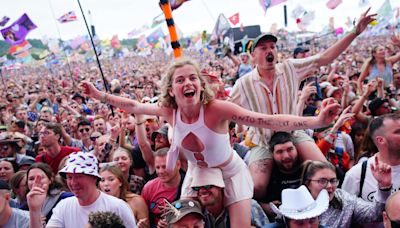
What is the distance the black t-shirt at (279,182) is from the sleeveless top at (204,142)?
81 cm

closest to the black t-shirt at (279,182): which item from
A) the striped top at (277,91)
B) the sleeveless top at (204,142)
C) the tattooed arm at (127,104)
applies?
the striped top at (277,91)

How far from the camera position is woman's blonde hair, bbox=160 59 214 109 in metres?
3.25

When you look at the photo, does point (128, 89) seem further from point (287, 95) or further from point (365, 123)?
point (287, 95)

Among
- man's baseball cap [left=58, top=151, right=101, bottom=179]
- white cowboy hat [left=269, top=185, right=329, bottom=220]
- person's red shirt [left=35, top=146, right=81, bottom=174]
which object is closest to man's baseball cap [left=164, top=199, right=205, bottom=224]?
white cowboy hat [left=269, top=185, right=329, bottom=220]

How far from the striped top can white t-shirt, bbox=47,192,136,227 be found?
149 centimetres

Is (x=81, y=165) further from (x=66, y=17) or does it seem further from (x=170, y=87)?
(x=66, y=17)

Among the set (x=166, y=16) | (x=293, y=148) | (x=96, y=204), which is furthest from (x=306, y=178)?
(x=166, y=16)

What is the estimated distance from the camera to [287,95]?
4.02 meters

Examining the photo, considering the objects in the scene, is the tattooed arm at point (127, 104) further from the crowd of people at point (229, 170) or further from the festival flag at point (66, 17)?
the festival flag at point (66, 17)

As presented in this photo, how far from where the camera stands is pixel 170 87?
10.8 ft

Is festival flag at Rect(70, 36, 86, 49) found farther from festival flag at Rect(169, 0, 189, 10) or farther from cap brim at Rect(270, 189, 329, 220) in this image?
cap brim at Rect(270, 189, 329, 220)

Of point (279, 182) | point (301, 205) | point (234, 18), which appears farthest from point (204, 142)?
point (234, 18)

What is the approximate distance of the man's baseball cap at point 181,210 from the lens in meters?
2.98

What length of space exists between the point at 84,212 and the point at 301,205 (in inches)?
64.8
